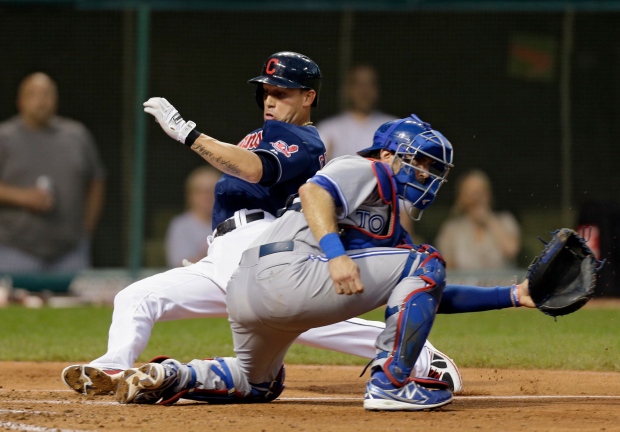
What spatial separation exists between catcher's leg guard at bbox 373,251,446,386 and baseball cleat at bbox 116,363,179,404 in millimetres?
852

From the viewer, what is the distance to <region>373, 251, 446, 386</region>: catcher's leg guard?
410 centimetres

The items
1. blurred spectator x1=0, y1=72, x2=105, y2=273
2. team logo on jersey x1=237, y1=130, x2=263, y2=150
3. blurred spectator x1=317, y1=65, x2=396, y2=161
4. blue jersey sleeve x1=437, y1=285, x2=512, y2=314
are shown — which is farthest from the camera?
blurred spectator x1=0, y1=72, x2=105, y2=273

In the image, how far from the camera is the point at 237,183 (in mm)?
5105

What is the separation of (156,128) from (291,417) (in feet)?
28.3

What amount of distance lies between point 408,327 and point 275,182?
1.14m

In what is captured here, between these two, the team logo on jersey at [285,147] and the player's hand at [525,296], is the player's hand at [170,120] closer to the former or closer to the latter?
the team logo on jersey at [285,147]

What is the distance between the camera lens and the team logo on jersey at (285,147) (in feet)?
16.2

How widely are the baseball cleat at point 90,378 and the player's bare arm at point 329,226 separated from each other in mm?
1119

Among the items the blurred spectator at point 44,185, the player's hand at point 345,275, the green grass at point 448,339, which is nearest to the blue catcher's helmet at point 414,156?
the player's hand at point 345,275

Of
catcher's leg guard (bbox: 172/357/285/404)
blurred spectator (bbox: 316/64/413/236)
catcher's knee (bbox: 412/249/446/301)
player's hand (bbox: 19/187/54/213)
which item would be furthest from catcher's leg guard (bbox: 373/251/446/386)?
player's hand (bbox: 19/187/54/213)

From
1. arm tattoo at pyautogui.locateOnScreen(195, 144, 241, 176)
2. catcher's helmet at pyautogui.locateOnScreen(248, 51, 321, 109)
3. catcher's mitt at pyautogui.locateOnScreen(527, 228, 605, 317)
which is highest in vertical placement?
catcher's helmet at pyautogui.locateOnScreen(248, 51, 321, 109)

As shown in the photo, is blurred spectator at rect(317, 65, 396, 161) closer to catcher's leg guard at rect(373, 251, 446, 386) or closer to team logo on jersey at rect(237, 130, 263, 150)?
team logo on jersey at rect(237, 130, 263, 150)

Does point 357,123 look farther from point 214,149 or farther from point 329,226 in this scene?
point 329,226

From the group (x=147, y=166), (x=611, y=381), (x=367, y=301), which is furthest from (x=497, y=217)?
(x=367, y=301)
